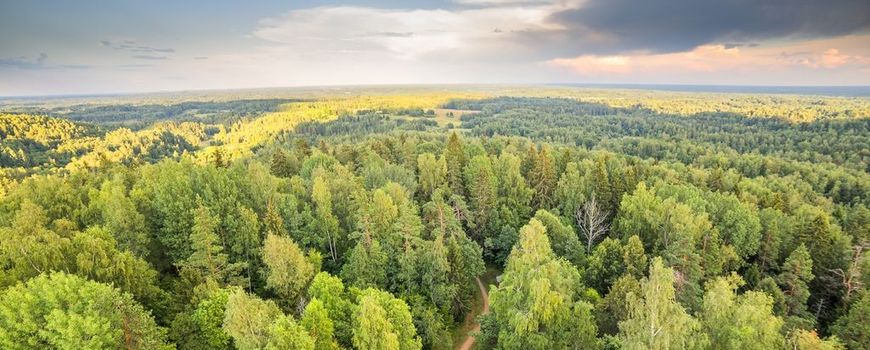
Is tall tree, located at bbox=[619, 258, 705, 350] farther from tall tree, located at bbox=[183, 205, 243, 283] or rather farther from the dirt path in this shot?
tall tree, located at bbox=[183, 205, 243, 283]

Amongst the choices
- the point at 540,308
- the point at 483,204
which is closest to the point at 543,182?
the point at 483,204

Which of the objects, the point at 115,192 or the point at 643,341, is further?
the point at 115,192

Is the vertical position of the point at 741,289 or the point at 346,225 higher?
the point at 346,225

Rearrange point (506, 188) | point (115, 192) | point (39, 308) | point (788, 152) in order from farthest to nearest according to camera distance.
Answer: point (788, 152) → point (506, 188) → point (115, 192) → point (39, 308)

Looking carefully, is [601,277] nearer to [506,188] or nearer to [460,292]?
[460,292]

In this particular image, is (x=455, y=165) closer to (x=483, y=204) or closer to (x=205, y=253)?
(x=483, y=204)

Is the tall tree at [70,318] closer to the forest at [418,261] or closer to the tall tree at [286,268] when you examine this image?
the forest at [418,261]

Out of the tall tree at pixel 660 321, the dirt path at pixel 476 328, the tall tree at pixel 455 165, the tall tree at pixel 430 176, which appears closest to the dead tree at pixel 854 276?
the tall tree at pixel 660 321

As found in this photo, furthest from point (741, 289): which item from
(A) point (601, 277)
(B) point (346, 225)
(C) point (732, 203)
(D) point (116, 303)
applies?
(D) point (116, 303)
